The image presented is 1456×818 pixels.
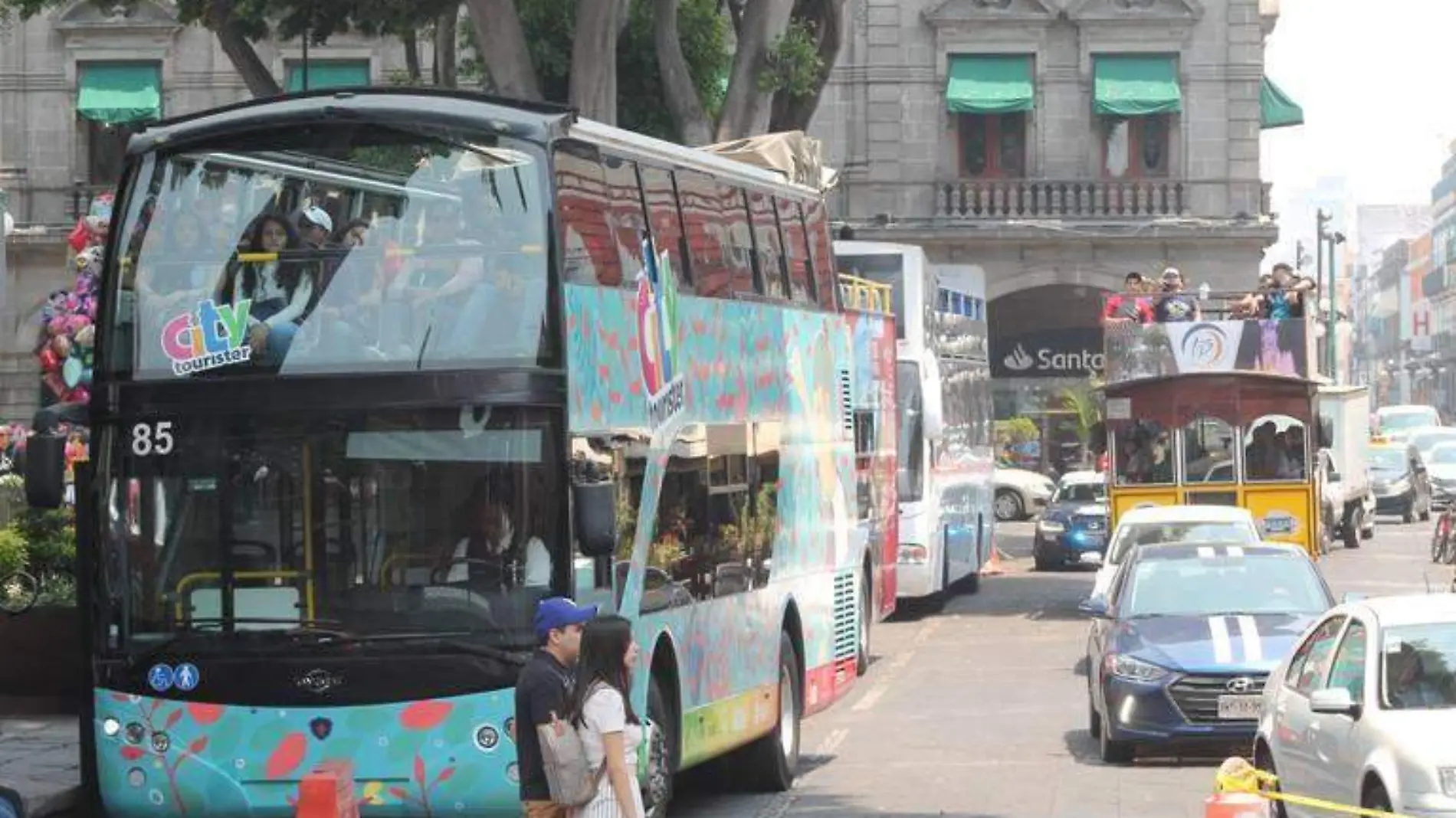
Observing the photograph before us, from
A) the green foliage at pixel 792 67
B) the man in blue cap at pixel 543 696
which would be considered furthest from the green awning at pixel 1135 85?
the man in blue cap at pixel 543 696

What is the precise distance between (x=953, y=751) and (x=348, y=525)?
7511mm

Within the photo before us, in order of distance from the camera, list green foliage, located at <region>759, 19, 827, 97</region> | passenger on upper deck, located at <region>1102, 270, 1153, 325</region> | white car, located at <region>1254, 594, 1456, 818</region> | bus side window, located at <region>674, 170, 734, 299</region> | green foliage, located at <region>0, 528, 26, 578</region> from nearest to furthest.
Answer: white car, located at <region>1254, 594, 1456, 818</region> < bus side window, located at <region>674, 170, 734, 299</region> < green foliage, located at <region>0, 528, 26, 578</region> < green foliage, located at <region>759, 19, 827, 97</region> < passenger on upper deck, located at <region>1102, 270, 1153, 325</region>

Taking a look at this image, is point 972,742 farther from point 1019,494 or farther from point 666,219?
point 1019,494

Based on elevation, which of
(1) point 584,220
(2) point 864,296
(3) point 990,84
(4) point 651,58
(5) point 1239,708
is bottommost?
(5) point 1239,708

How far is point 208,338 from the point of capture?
489 inches

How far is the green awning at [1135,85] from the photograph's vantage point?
49688 millimetres

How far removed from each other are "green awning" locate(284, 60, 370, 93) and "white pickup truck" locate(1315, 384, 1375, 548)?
18838 mm

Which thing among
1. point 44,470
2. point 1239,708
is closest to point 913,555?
point 1239,708

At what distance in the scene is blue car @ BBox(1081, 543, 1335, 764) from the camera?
16734 millimetres

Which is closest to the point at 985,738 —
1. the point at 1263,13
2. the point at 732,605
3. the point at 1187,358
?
the point at 732,605

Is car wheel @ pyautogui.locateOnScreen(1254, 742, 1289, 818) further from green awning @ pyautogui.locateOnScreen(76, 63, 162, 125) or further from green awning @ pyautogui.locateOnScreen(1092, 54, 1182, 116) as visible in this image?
green awning @ pyautogui.locateOnScreen(76, 63, 162, 125)

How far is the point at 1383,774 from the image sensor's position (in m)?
10.9

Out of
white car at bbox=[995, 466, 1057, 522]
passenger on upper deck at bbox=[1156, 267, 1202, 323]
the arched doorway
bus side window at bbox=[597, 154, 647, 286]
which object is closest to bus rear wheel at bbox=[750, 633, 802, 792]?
bus side window at bbox=[597, 154, 647, 286]

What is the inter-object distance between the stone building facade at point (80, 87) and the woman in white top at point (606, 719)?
41099mm
